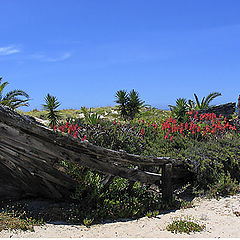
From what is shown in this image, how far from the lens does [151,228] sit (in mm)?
4734

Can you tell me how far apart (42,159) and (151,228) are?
2.26m

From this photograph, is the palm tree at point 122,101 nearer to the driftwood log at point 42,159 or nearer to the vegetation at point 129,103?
the vegetation at point 129,103

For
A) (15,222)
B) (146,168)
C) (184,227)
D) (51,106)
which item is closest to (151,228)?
(184,227)

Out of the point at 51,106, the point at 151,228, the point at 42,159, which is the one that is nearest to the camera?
the point at 151,228

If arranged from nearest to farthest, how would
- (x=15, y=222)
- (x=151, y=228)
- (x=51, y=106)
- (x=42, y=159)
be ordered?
(x=15, y=222)
(x=151, y=228)
(x=42, y=159)
(x=51, y=106)

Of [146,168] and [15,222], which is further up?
[146,168]

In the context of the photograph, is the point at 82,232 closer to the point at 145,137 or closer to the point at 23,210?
the point at 23,210

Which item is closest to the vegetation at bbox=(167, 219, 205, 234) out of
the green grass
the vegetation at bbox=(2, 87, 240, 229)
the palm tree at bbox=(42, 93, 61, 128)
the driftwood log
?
the vegetation at bbox=(2, 87, 240, 229)

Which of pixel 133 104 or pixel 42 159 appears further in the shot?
pixel 133 104

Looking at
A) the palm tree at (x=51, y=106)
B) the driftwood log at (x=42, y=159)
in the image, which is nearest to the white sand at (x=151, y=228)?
the driftwood log at (x=42, y=159)

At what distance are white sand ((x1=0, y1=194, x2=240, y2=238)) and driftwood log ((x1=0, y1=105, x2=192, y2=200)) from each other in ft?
3.35

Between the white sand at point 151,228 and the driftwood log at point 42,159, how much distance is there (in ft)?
3.35

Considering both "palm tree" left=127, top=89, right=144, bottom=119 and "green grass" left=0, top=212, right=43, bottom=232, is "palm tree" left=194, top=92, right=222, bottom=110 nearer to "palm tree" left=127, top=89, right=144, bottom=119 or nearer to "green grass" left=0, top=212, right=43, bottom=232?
"palm tree" left=127, top=89, right=144, bottom=119

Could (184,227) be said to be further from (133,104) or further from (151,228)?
(133,104)
